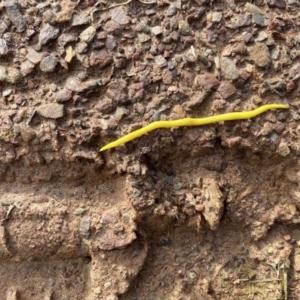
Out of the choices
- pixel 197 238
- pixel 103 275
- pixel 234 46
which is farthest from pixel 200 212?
pixel 234 46

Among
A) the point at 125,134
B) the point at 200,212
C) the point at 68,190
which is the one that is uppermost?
the point at 125,134

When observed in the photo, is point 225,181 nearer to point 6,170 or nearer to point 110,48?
point 110,48

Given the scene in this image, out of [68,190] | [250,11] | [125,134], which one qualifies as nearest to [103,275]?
[68,190]

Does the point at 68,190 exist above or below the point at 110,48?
below

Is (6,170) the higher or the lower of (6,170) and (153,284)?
the higher

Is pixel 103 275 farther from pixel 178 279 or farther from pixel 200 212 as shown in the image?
pixel 200 212

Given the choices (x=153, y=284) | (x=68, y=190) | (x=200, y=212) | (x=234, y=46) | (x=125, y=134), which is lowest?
(x=153, y=284)
